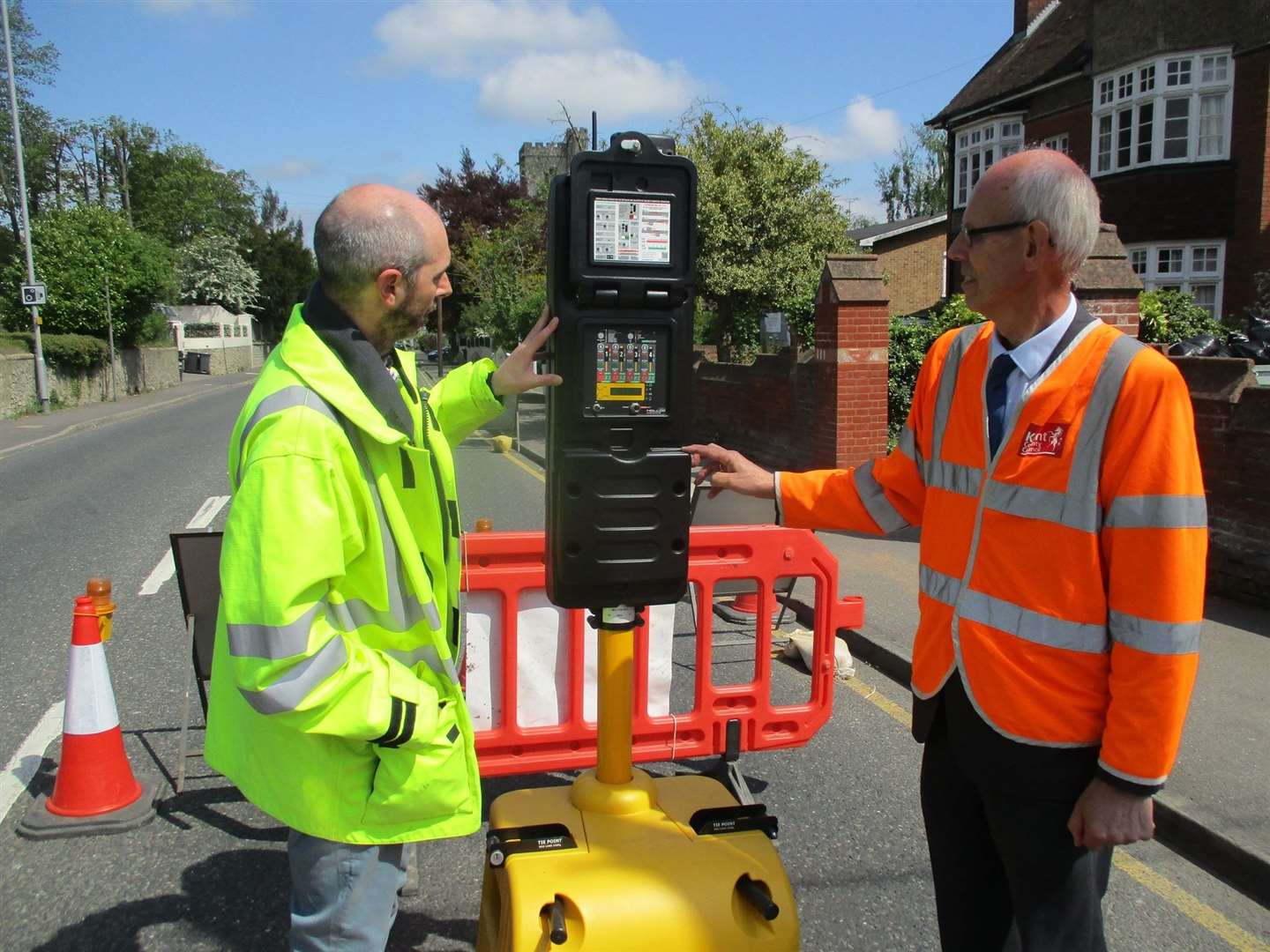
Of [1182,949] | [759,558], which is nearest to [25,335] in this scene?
[759,558]

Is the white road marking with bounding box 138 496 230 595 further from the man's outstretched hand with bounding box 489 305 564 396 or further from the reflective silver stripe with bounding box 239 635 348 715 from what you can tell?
the reflective silver stripe with bounding box 239 635 348 715

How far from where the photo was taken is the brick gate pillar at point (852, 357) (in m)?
9.84

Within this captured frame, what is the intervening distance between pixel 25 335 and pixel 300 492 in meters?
28.6

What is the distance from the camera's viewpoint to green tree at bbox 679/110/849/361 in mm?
19406

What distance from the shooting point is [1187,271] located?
20.0m

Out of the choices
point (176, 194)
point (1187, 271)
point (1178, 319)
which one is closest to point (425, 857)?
point (1178, 319)

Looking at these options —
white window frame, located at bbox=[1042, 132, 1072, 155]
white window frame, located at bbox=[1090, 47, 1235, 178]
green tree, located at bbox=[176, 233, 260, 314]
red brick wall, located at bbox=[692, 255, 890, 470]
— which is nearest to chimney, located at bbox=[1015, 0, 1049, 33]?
white window frame, located at bbox=[1042, 132, 1072, 155]

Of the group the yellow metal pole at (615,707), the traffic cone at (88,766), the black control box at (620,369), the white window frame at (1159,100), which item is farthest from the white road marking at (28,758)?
the white window frame at (1159,100)

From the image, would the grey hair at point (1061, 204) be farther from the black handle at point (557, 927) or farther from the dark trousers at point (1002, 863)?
the black handle at point (557, 927)

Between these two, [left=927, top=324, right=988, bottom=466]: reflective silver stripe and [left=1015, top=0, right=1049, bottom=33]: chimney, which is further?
[left=1015, top=0, right=1049, bottom=33]: chimney

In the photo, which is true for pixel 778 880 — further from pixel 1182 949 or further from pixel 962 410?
pixel 1182 949

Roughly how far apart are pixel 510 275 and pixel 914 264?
15.6 m

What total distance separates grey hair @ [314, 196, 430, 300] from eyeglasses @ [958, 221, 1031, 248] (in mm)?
1115

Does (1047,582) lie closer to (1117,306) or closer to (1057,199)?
(1057,199)
